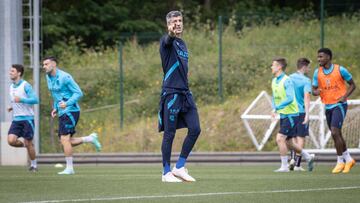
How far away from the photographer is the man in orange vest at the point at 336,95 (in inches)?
645

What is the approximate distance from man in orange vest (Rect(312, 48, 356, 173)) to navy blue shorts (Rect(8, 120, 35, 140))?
558 centimetres

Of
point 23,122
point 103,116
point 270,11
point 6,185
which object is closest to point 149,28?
point 270,11

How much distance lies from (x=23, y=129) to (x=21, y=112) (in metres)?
0.32

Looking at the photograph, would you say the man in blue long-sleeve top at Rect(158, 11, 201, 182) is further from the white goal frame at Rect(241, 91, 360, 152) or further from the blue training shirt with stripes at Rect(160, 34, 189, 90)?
the white goal frame at Rect(241, 91, 360, 152)

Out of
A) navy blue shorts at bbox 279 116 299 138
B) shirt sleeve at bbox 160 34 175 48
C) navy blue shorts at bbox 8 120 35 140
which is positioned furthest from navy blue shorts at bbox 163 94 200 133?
navy blue shorts at bbox 8 120 35 140

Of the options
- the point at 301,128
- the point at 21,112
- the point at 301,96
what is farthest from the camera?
the point at 21,112

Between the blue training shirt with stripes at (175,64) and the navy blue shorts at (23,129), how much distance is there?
6480 millimetres

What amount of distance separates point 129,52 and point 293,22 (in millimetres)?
5692

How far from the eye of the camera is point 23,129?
63.1 feet

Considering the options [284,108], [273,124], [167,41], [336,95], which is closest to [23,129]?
[284,108]

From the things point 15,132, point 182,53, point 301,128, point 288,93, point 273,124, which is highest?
point 182,53

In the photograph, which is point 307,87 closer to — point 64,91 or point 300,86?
point 300,86

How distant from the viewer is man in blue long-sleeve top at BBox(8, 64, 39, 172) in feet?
61.8

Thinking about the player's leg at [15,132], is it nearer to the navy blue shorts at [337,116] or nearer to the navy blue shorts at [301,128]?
the navy blue shorts at [301,128]
